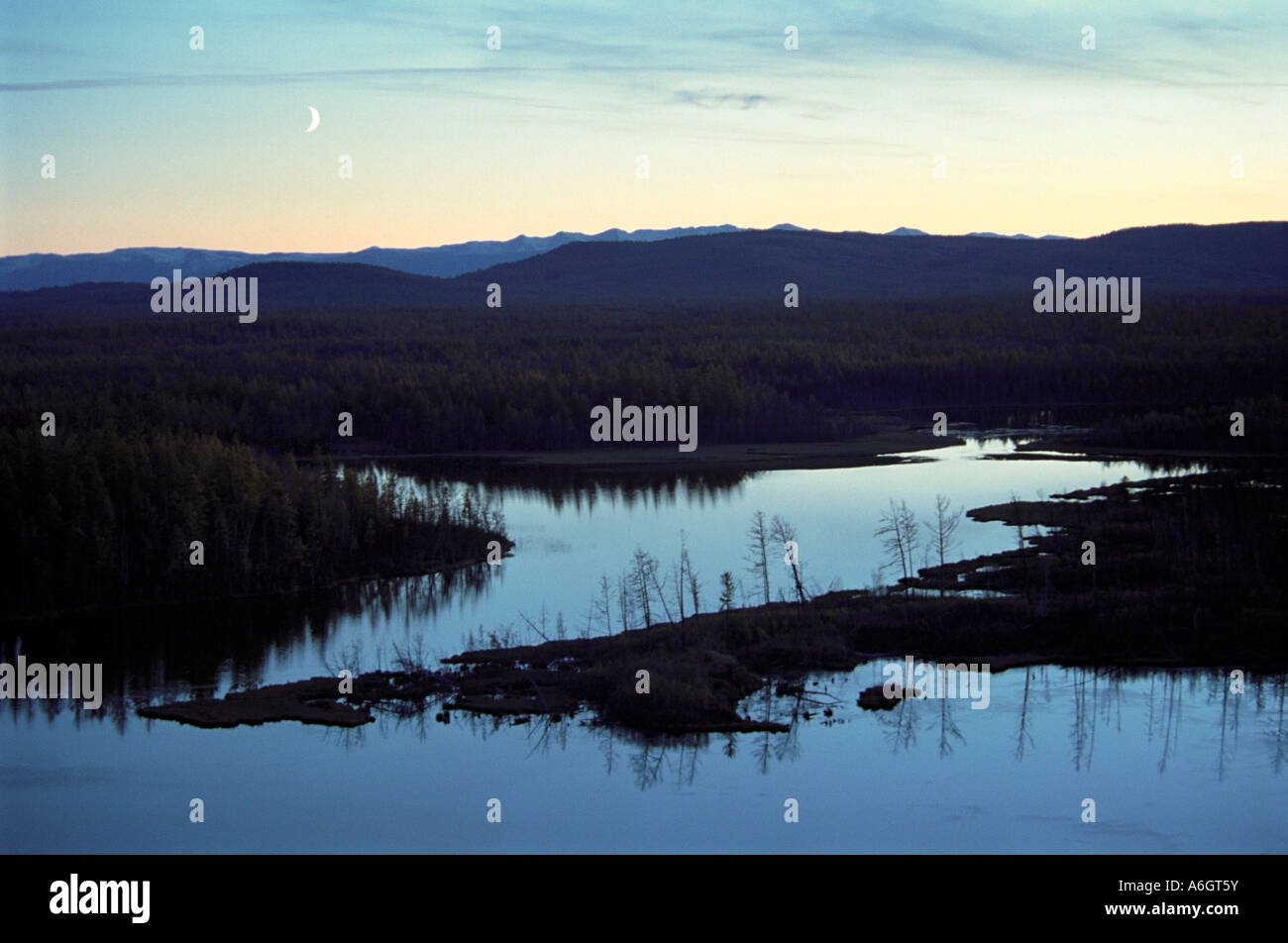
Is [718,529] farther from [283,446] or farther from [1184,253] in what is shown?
[1184,253]

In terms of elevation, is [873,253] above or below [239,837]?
above
